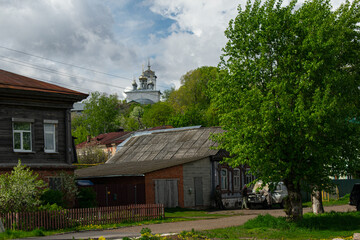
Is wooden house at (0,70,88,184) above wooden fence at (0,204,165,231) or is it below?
above

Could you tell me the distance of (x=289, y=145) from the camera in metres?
21.9

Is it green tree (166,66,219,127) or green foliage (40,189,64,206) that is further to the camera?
green tree (166,66,219,127)

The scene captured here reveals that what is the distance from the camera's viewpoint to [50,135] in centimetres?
2973

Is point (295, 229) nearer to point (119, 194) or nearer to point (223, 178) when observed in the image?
point (119, 194)

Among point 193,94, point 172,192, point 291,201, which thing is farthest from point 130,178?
point 193,94

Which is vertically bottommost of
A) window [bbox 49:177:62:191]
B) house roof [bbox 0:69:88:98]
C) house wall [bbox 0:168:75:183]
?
window [bbox 49:177:62:191]

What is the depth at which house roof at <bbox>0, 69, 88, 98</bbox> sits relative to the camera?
27.6 m

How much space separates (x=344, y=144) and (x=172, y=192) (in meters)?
15.9

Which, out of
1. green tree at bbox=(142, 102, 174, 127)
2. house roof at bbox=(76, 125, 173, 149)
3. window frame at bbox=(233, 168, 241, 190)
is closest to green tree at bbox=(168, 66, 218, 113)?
green tree at bbox=(142, 102, 174, 127)

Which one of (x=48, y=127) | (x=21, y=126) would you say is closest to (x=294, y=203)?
(x=48, y=127)

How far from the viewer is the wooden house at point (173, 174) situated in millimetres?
34250

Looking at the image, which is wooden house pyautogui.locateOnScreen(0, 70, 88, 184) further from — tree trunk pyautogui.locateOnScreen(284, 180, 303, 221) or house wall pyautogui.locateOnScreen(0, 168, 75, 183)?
tree trunk pyautogui.locateOnScreen(284, 180, 303, 221)

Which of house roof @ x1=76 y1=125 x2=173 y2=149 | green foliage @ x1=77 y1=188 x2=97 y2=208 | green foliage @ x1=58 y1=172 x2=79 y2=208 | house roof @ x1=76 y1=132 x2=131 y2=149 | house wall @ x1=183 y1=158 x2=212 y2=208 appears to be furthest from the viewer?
house roof @ x1=76 y1=132 x2=131 y2=149

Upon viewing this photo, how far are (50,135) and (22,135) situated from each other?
5.98ft
